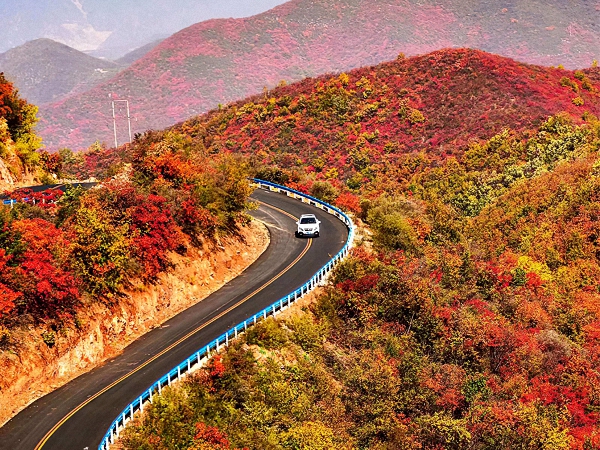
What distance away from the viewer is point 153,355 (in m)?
22.5

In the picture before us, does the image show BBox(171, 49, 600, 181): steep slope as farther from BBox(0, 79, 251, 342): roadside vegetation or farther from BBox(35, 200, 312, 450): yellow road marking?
BBox(35, 200, 312, 450): yellow road marking

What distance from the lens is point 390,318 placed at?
92.1ft

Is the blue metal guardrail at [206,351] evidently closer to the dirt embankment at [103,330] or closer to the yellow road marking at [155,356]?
the yellow road marking at [155,356]

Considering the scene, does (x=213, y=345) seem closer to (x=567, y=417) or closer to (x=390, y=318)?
(x=390, y=318)

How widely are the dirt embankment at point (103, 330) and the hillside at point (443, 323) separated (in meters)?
4.82

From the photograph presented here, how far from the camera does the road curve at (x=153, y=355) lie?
1756 cm

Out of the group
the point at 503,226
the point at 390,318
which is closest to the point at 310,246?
the point at 390,318

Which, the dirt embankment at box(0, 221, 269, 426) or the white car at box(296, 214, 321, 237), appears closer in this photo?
the dirt embankment at box(0, 221, 269, 426)

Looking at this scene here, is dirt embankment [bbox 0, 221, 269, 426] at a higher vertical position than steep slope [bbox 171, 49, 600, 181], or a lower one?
lower

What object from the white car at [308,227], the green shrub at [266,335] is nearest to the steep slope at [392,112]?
the white car at [308,227]

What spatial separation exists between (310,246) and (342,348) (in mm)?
10878

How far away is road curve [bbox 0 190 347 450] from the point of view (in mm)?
17562

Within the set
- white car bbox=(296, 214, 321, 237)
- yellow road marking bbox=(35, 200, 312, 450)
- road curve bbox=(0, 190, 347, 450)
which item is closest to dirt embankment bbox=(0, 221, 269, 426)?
road curve bbox=(0, 190, 347, 450)

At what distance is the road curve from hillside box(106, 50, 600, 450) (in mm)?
1862
